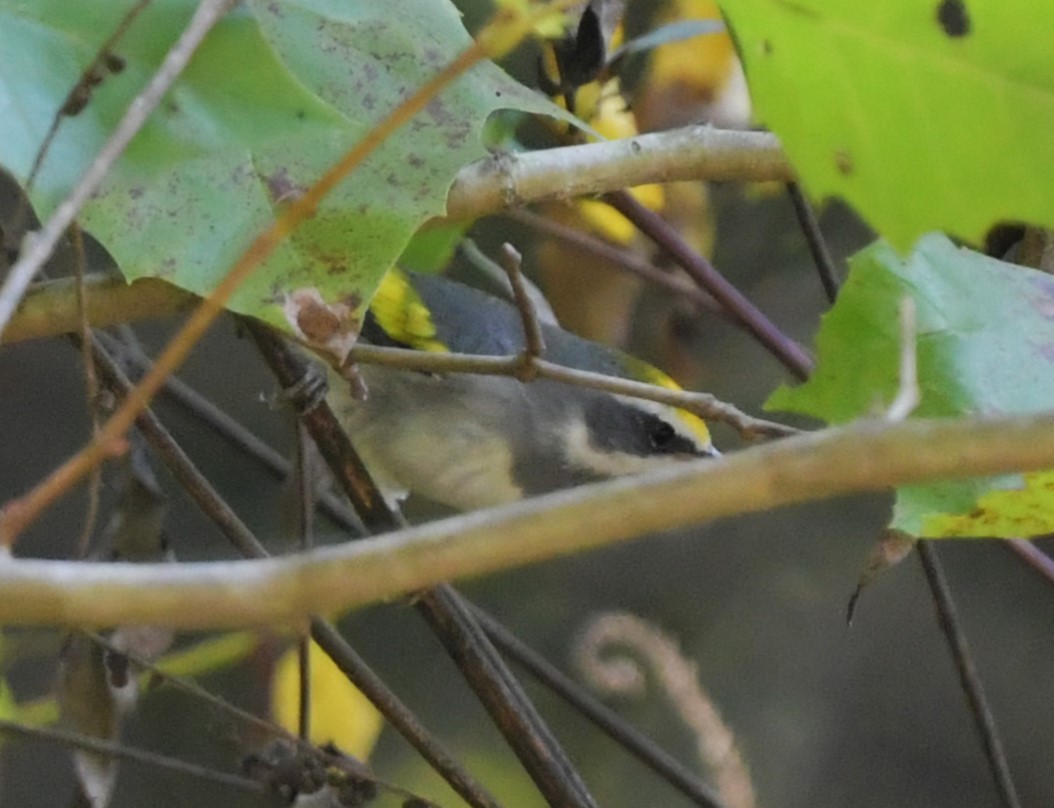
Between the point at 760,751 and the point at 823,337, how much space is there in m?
0.80

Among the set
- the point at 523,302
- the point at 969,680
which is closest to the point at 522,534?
the point at 523,302

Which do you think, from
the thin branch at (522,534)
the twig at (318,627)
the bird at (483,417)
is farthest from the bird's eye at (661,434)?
the thin branch at (522,534)

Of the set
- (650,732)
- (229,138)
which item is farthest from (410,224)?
(650,732)

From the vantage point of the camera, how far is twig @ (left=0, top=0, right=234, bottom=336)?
10.1 inches

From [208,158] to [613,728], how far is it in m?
0.43

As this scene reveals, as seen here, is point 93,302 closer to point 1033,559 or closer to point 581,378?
point 581,378

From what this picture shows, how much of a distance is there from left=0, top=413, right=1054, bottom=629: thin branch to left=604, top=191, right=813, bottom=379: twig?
47 centimetres

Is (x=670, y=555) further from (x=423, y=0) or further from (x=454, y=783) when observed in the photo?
(x=423, y=0)

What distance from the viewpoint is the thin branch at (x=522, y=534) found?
6.9 inches

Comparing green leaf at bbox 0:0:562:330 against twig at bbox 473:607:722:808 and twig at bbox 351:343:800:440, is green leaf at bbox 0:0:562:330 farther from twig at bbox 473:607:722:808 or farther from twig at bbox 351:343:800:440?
twig at bbox 473:607:722:808

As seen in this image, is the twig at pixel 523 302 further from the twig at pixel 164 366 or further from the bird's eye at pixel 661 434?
the bird's eye at pixel 661 434

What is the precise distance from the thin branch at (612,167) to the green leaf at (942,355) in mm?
97

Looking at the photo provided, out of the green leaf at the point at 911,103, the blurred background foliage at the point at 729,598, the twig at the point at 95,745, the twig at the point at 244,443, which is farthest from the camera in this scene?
the blurred background foliage at the point at 729,598

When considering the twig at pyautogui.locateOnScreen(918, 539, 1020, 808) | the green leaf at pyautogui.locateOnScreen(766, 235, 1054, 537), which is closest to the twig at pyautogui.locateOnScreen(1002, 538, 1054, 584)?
the twig at pyautogui.locateOnScreen(918, 539, 1020, 808)
